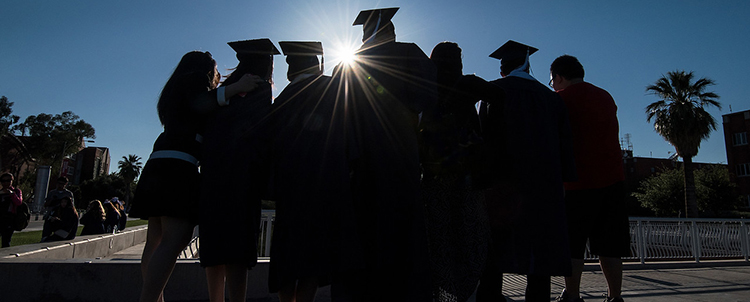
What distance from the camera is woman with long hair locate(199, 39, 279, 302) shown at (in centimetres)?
224

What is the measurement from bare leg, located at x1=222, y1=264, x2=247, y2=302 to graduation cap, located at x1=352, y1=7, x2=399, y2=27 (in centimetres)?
162

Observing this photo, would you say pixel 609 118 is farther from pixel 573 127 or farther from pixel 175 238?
pixel 175 238

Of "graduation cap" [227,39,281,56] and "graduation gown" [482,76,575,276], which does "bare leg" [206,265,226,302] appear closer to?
"graduation cap" [227,39,281,56]

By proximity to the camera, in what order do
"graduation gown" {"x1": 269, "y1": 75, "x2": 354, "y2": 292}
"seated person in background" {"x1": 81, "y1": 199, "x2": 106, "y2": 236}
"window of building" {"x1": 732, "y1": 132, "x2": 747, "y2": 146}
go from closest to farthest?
"graduation gown" {"x1": 269, "y1": 75, "x2": 354, "y2": 292}, "seated person in background" {"x1": 81, "y1": 199, "x2": 106, "y2": 236}, "window of building" {"x1": 732, "y1": 132, "x2": 747, "y2": 146}

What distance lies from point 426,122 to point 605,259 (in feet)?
5.97

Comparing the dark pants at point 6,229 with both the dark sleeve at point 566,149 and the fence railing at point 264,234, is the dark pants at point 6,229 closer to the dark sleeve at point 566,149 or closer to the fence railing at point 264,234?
the fence railing at point 264,234

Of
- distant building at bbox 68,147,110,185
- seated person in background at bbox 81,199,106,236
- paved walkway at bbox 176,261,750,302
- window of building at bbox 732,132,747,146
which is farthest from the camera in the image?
distant building at bbox 68,147,110,185

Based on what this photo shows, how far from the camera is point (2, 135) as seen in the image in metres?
50.7

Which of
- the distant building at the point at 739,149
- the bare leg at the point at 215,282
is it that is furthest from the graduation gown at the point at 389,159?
the distant building at the point at 739,149

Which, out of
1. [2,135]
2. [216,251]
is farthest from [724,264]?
[2,135]

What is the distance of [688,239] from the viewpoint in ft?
30.2

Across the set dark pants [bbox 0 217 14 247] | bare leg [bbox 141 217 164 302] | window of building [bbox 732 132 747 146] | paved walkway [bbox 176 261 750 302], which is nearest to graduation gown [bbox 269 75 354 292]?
bare leg [bbox 141 217 164 302]

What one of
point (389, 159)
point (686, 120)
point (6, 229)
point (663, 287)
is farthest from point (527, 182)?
point (686, 120)

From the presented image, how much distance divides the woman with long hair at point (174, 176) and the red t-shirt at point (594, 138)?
2379mm
